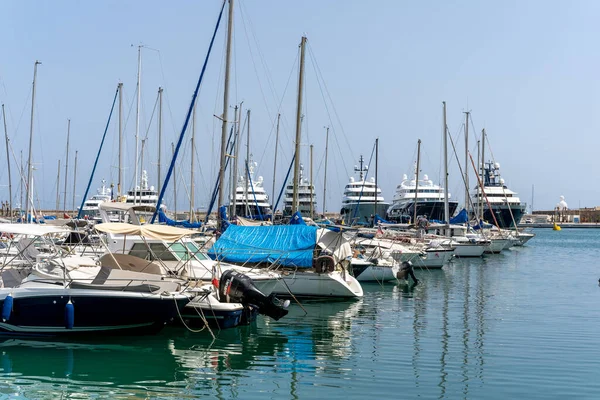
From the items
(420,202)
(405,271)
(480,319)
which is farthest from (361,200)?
(480,319)

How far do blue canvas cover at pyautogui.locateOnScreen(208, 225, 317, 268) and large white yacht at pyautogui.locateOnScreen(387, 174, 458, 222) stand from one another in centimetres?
6140

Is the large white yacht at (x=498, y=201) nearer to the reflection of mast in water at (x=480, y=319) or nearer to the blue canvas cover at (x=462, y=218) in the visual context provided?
the blue canvas cover at (x=462, y=218)

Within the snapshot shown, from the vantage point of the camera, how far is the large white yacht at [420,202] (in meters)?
94.6

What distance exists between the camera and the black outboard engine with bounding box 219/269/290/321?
60.4 feet

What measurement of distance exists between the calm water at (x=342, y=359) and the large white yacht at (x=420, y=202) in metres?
65.1

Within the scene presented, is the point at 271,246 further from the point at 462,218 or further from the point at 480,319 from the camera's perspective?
the point at 462,218

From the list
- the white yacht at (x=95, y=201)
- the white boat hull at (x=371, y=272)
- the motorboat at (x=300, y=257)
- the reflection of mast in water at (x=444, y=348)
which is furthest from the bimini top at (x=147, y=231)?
the white yacht at (x=95, y=201)

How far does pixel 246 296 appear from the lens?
1847cm

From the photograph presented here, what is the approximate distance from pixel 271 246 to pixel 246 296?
6.65 meters

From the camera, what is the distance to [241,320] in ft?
61.8

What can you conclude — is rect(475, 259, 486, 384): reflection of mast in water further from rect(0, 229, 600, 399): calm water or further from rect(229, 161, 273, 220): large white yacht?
rect(229, 161, 273, 220): large white yacht

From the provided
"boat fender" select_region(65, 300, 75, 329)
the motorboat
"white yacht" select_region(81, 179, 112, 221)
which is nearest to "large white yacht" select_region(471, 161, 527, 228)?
"white yacht" select_region(81, 179, 112, 221)

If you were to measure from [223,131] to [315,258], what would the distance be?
7109mm

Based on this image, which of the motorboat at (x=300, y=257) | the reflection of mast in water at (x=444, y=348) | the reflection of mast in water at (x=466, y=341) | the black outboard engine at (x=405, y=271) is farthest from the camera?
the black outboard engine at (x=405, y=271)
